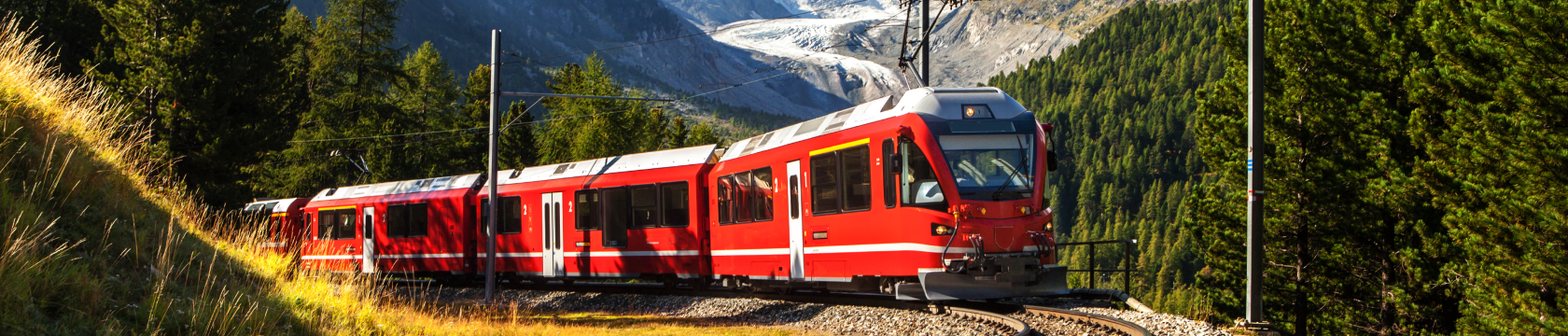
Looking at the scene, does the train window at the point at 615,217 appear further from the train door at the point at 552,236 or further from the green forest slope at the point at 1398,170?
the green forest slope at the point at 1398,170

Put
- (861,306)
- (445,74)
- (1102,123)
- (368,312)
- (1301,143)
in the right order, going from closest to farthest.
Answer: (368,312), (861,306), (1301,143), (445,74), (1102,123)

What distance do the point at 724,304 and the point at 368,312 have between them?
7.37 metres

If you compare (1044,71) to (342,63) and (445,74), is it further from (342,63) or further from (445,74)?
(342,63)

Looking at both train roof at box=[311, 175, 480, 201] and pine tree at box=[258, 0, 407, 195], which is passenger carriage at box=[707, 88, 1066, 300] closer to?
train roof at box=[311, 175, 480, 201]

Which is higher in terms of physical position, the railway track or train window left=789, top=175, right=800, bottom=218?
train window left=789, top=175, right=800, bottom=218

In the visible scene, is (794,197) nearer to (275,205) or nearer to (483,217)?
(483,217)

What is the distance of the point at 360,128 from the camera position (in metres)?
45.4

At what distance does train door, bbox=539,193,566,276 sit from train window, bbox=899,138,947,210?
10.0 metres

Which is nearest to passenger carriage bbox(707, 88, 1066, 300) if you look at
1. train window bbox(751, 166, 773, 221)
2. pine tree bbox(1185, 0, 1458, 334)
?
train window bbox(751, 166, 773, 221)

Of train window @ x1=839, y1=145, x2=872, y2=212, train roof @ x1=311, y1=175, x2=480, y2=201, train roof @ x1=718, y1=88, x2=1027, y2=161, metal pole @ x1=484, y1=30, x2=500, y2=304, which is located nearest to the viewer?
train roof @ x1=718, y1=88, x2=1027, y2=161

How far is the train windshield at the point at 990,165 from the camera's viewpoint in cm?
1182

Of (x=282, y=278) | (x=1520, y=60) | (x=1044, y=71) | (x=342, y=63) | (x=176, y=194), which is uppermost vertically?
(x=1044, y=71)

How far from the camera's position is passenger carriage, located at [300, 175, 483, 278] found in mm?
22953

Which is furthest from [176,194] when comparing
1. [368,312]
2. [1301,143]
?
[1301,143]
